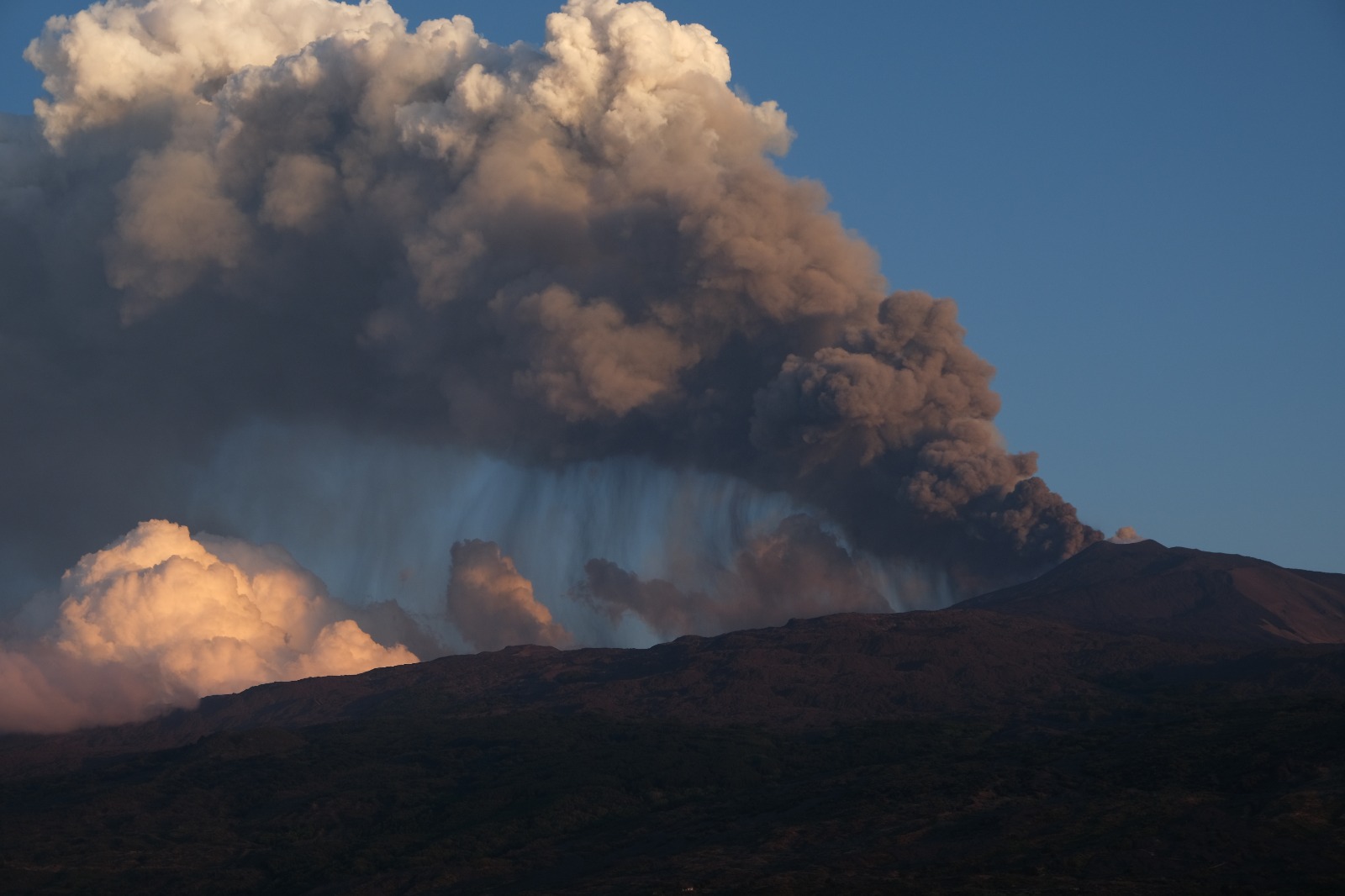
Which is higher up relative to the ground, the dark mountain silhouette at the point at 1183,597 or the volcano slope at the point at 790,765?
the dark mountain silhouette at the point at 1183,597

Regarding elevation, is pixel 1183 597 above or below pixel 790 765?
above

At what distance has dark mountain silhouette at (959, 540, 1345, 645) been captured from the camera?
17562cm

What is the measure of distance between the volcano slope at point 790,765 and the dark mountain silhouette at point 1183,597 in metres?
0.40

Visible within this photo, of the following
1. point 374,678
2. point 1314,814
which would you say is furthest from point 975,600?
point 1314,814

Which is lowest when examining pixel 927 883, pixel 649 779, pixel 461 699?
pixel 927 883

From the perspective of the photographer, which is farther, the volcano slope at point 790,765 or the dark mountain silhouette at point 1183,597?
the dark mountain silhouette at point 1183,597

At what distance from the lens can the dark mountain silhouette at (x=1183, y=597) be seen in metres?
176

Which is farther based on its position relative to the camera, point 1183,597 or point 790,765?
point 1183,597

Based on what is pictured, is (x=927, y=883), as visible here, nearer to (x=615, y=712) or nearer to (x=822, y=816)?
(x=822, y=816)

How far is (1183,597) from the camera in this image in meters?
184

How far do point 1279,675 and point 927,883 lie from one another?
6649 centimetres

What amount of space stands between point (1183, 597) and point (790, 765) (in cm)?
6203

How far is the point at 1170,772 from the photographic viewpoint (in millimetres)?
113375

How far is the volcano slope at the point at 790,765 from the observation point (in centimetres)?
10081
